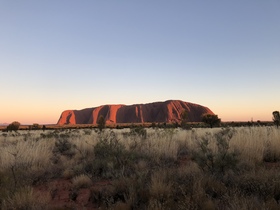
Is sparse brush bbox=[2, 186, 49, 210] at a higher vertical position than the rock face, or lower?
lower

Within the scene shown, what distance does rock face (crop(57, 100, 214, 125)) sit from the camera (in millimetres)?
121875

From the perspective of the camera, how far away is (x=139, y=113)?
426 ft

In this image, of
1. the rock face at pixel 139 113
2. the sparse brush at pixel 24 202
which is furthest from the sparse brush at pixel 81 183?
the rock face at pixel 139 113

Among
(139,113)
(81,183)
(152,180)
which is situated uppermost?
(139,113)

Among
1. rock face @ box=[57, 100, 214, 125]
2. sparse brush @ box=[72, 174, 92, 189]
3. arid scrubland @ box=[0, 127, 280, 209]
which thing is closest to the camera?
arid scrubland @ box=[0, 127, 280, 209]

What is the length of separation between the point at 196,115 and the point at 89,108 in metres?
65.1

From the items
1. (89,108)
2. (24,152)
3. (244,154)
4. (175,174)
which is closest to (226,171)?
(175,174)

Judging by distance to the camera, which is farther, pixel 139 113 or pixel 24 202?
pixel 139 113

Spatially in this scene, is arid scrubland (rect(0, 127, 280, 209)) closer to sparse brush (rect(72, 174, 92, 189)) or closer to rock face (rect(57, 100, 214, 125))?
sparse brush (rect(72, 174, 92, 189))

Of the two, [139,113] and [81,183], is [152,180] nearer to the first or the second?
[81,183]

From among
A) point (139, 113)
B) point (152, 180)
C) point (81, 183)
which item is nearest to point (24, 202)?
Answer: point (81, 183)

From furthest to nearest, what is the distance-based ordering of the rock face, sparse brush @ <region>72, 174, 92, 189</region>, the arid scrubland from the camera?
1. the rock face
2. sparse brush @ <region>72, 174, 92, 189</region>
3. the arid scrubland

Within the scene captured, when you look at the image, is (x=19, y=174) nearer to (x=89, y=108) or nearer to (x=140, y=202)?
(x=140, y=202)

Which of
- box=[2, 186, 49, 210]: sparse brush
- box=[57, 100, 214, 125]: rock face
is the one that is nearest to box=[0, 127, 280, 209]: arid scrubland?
box=[2, 186, 49, 210]: sparse brush
